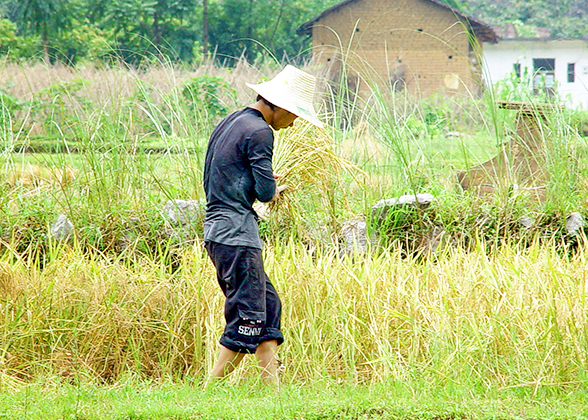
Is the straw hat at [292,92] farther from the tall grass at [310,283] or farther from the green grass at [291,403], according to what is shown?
the green grass at [291,403]

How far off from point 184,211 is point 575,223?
308cm

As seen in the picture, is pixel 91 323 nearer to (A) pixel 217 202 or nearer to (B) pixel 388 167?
(A) pixel 217 202

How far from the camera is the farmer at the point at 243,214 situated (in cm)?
370

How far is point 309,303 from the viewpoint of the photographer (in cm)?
452

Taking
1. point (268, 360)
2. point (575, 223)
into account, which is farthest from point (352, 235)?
point (268, 360)

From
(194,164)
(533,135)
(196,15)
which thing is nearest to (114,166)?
(194,164)

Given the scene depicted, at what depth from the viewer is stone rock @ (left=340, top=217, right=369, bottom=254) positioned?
564 cm

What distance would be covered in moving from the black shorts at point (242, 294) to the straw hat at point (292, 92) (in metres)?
0.78

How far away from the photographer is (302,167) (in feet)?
15.9

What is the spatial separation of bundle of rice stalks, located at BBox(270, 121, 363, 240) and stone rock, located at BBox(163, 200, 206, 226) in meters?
0.60

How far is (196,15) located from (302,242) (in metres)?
31.8

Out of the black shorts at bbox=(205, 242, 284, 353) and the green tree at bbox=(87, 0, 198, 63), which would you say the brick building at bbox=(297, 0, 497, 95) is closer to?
the green tree at bbox=(87, 0, 198, 63)

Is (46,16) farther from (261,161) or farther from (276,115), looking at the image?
(261,161)

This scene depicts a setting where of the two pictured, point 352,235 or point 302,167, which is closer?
point 302,167
